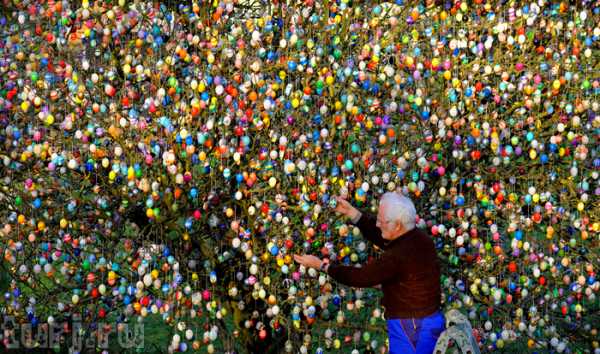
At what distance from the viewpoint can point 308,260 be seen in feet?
15.7

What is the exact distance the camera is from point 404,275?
181 inches

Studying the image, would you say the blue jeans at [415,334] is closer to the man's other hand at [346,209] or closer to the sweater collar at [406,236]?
the sweater collar at [406,236]

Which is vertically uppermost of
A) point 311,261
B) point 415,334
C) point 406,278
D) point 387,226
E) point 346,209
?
point 346,209

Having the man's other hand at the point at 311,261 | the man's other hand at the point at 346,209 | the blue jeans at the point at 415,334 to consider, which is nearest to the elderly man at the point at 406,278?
the blue jeans at the point at 415,334

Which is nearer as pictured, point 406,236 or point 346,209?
point 406,236

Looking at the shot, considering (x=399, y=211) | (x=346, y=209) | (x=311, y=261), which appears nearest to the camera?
(x=399, y=211)

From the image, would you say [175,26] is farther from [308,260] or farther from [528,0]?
[528,0]

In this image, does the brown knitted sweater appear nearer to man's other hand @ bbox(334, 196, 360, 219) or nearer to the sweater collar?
the sweater collar

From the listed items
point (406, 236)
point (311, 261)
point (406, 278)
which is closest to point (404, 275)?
point (406, 278)

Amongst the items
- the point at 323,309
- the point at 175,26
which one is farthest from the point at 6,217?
the point at 323,309

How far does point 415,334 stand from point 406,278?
28 centimetres

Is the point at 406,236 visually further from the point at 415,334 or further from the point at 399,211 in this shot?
the point at 415,334

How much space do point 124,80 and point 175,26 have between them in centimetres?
45

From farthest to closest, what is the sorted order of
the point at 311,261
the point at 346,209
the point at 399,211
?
the point at 346,209 → the point at 311,261 → the point at 399,211
